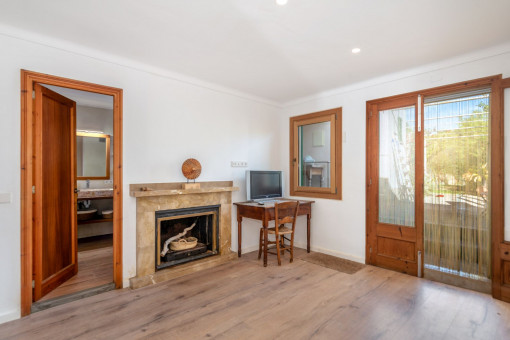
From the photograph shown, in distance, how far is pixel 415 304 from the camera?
2.62m

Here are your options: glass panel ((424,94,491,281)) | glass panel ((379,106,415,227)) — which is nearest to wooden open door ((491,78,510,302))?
glass panel ((424,94,491,281))

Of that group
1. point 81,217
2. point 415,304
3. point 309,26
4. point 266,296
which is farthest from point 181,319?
point 81,217

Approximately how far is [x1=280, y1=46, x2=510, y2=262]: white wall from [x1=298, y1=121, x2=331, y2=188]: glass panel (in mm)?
276

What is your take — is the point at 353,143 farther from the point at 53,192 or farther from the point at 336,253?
the point at 53,192

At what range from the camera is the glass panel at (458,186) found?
115 inches

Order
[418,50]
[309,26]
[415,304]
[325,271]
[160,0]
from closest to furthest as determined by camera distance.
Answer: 1. [160,0]
2. [309,26]
3. [415,304]
4. [418,50]
5. [325,271]

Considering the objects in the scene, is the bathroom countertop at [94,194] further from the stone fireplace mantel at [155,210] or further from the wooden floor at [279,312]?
the wooden floor at [279,312]

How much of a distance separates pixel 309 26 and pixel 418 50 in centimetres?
133

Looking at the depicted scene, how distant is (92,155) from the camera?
16.7ft

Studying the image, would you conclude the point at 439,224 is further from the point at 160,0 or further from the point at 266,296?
the point at 160,0

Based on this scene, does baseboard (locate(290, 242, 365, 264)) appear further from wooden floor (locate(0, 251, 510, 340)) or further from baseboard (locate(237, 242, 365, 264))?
wooden floor (locate(0, 251, 510, 340))

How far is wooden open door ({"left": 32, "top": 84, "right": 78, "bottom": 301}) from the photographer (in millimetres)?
2607

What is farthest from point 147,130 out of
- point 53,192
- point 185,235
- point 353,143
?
point 353,143

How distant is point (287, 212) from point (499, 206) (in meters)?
2.39
